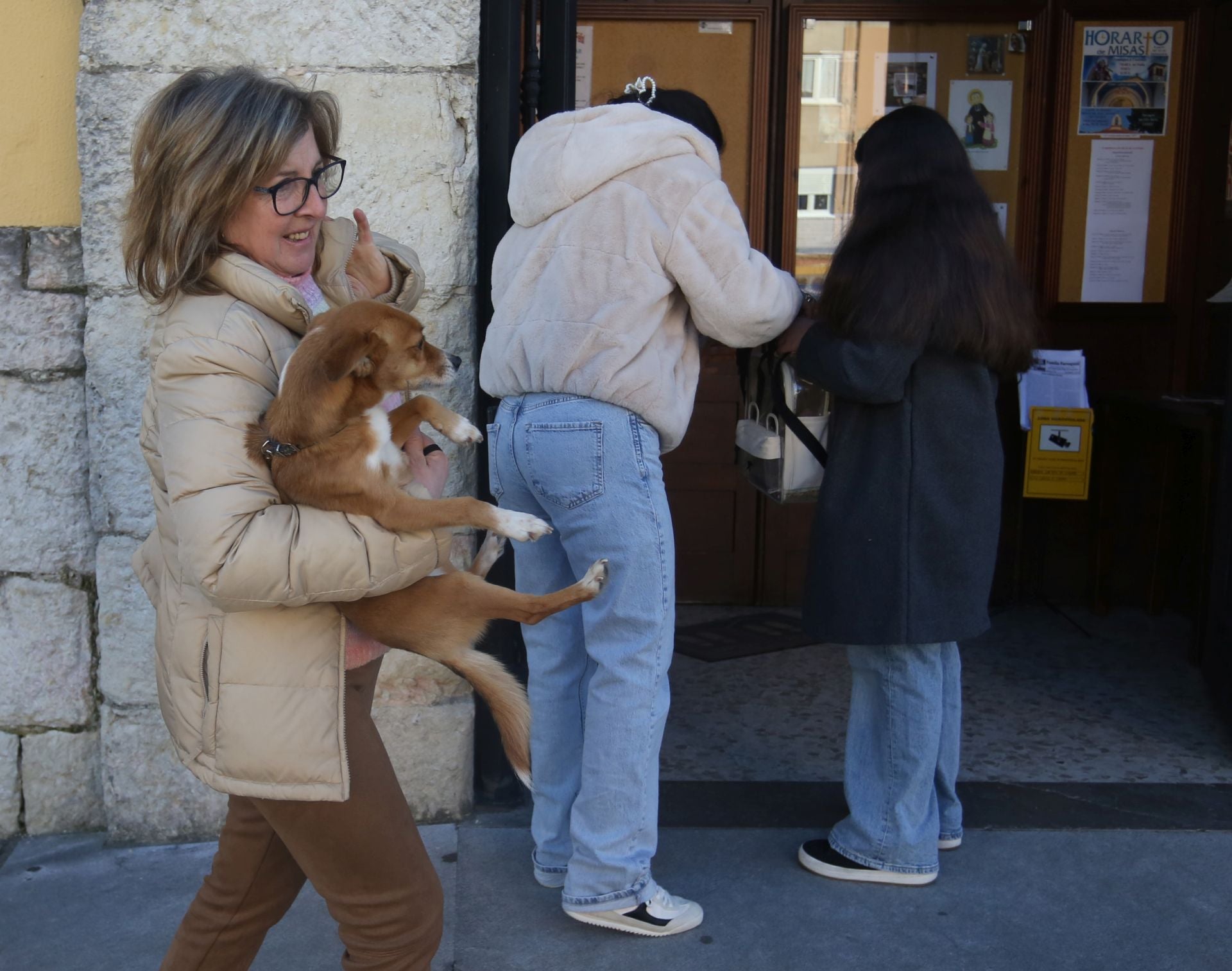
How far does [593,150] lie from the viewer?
284 centimetres

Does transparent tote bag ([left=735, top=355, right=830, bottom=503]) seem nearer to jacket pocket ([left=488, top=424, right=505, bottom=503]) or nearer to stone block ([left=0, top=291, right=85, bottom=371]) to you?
jacket pocket ([left=488, top=424, right=505, bottom=503])

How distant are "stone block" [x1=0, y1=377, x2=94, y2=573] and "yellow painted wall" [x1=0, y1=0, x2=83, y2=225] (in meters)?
0.50

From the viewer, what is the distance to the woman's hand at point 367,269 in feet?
8.70

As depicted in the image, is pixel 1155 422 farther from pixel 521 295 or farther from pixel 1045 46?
pixel 521 295

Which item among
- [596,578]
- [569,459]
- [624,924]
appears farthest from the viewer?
[624,924]

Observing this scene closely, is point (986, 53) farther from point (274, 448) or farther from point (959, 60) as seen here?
point (274, 448)

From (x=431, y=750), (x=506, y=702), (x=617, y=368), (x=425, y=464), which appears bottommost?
(x=431, y=750)

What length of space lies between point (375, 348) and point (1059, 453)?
4.17 meters

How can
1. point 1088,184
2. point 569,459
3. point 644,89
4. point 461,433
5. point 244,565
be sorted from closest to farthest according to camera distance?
point 244,565 < point 461,433 < point 569,459 < point 644,89 < point 1088,184

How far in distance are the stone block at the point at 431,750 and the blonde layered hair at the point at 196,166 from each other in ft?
5.85

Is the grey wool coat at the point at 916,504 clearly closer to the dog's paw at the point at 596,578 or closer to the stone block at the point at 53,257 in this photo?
the dog's paw at the point at 596,578

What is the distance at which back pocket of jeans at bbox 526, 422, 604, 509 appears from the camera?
288 centimetres

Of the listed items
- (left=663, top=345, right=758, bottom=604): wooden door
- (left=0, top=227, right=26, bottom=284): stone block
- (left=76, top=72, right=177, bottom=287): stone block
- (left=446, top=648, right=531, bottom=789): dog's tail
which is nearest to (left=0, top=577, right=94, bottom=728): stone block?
(left=0, top=227, right=26, bottom=284): stone block

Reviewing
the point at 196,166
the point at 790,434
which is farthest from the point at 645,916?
the point at 196,166
